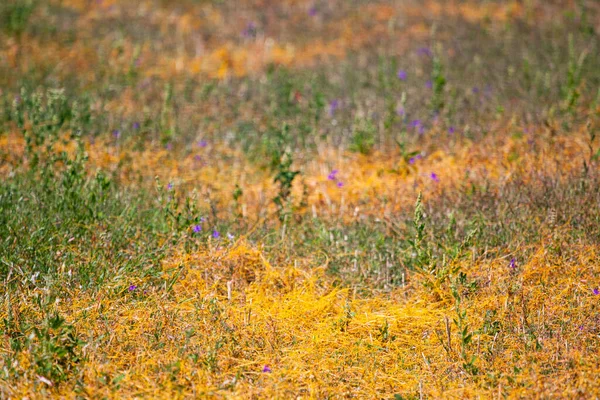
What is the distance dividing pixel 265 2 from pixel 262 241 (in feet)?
22.7

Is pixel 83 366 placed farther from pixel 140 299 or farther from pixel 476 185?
pixel 476 185

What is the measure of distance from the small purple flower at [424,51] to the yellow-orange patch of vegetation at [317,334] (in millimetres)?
4540

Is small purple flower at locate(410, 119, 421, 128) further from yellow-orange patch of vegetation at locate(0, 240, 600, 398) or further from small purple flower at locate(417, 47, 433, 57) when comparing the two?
yellow-orange patch of vegetation at locate(0, 240, 600, 398)

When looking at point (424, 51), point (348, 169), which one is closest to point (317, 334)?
point (348, 169)

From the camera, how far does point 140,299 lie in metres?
3.62

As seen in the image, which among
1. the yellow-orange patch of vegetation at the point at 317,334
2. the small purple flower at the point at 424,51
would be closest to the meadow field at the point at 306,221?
the yellow-orange patch of vegetation at the point at 317,334

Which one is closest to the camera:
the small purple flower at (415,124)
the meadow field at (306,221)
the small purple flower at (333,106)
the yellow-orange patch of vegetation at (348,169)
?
the meadow field at (306,221)

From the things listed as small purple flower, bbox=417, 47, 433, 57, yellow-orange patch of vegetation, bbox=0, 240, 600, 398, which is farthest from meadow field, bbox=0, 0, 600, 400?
small purple flower, bbox=417, 47, 433, 57

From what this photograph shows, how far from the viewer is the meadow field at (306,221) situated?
10.1 feet

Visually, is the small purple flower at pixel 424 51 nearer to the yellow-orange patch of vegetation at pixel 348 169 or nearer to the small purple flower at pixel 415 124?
the small purple flower at pixel 415 124

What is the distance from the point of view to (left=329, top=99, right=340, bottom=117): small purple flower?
6820 mm

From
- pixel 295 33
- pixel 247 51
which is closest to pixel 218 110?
pixel 247 51

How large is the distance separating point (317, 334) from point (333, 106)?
13.0 feet

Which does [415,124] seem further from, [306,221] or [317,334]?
[317,334]
